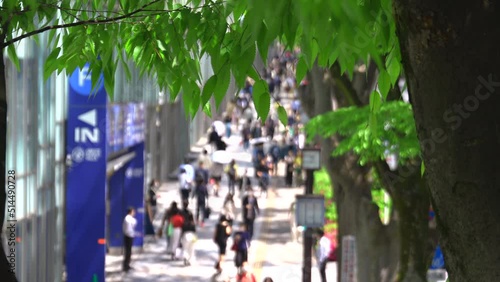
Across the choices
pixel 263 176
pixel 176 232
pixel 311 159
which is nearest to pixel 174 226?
pixel 176 232

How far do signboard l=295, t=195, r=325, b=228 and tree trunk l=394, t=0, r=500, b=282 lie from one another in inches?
647

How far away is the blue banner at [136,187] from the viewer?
29078 mm

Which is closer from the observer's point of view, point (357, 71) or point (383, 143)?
point (383, 143)

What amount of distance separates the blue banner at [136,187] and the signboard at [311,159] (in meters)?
8.00

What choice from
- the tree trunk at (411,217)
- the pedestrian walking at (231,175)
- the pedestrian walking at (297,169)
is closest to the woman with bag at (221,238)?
the tree trunk at (411,217)

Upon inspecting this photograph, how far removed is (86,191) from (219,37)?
16.3m

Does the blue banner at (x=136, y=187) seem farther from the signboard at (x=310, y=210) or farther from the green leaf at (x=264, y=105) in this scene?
the green leaf at (x=264, y=105)

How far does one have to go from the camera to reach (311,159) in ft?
71.2

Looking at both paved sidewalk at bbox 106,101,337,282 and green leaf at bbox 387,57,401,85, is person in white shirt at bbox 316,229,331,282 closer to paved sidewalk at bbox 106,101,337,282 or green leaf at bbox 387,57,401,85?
paved sidewalk at bbox 106,101,337,282

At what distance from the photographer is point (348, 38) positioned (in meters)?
3.82

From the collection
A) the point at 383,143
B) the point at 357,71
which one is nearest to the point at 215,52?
the point at 383,143

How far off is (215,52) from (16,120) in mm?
12253

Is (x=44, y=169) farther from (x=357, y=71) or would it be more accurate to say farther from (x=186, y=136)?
(x=186, y=136)

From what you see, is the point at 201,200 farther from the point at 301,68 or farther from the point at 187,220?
the point at 301,68
